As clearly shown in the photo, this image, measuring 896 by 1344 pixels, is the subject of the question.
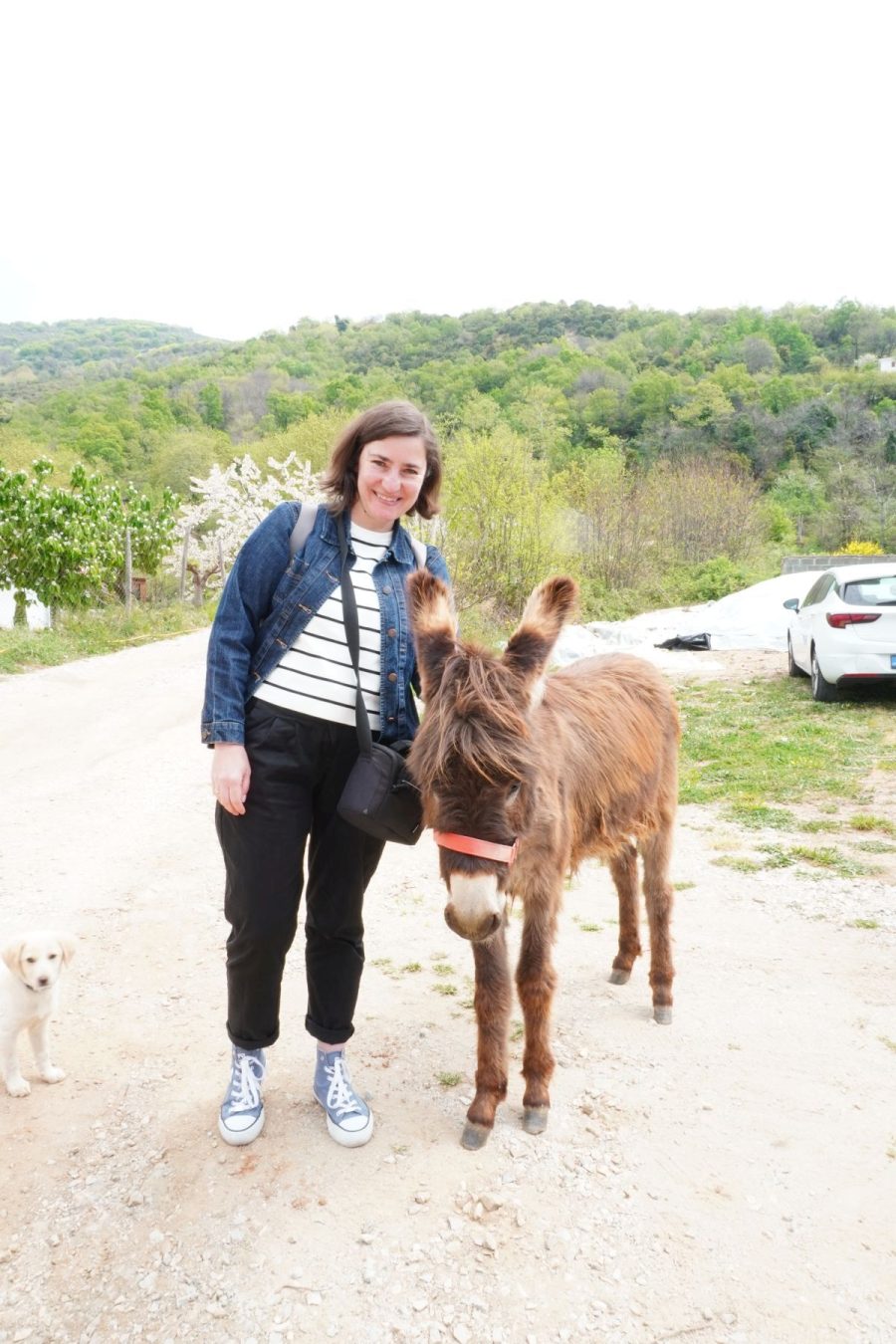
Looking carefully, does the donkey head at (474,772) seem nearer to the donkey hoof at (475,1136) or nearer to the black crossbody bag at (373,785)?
the black crossbody bag at (373,785)

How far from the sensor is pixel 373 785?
2305 mm

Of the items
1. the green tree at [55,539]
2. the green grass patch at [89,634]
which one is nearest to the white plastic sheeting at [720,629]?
the green grass patch at [89,634]

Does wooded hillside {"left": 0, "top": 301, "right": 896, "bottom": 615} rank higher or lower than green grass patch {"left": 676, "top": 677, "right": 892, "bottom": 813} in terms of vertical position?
higher

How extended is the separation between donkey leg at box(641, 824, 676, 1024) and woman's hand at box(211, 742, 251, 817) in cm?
202

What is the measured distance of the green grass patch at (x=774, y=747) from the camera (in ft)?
22.7

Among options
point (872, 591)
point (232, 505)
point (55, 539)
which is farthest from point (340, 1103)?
point (232, 505)

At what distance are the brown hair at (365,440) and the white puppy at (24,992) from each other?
1.88 m

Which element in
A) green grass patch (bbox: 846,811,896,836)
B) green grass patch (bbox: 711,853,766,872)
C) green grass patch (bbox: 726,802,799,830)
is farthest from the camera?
green grass patch (bbox: 726,802,799,830)

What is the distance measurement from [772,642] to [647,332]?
8223 cm

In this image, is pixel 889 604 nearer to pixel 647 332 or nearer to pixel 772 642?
pixel 772 642

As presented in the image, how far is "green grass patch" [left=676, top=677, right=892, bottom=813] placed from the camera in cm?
692

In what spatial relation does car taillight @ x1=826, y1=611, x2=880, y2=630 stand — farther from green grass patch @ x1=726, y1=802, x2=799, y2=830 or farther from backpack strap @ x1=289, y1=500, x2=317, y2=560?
backpack strap @ x1=289, y1=500, x2=317, y2=560

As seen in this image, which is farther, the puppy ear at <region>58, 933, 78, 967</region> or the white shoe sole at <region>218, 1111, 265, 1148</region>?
the puppy ear at <region>58, 933, 78, 967</region>

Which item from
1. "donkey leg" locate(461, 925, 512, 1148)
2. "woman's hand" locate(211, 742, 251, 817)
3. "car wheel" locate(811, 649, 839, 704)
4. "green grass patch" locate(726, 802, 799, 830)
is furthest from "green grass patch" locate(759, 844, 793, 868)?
"car wheel" locate(811, 649, 839, 704)
